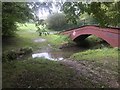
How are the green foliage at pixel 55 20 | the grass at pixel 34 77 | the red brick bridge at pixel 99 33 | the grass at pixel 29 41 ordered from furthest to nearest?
1. the green foliage at pixel 55 20
2. the grass at pixel 29 41
3. the red brick bridge at pixel 99 33
4. the grass at pixel 34 77

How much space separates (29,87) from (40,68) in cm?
183

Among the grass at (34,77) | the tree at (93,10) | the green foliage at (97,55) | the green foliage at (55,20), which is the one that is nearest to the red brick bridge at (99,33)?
the green foliage at (55,20)

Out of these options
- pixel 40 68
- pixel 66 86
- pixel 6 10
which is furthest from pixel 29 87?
pixel 6 10

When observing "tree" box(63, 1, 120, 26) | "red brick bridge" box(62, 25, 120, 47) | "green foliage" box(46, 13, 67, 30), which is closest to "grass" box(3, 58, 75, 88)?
"tree" box(63, 1, 120, 26)

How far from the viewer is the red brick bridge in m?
19.0

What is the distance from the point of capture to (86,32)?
23.3 metres

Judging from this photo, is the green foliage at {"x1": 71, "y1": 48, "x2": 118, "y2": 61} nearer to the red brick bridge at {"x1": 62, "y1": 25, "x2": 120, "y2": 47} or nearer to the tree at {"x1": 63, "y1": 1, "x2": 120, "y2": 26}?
the red brick bridge at {"x1": 62, "y1": 25, "x2": 120, "y2": 47}

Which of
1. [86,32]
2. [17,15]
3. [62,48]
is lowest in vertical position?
[62,48]

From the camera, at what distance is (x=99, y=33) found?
21.6 m

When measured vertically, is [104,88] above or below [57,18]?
below

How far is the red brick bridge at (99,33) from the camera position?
19041mm

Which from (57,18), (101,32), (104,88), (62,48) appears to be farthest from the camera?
(57,18)

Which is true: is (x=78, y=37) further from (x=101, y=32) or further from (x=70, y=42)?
(x=101, y=32)

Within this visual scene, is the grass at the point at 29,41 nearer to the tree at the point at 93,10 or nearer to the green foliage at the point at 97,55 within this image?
the green foliage at the point at 97,55
